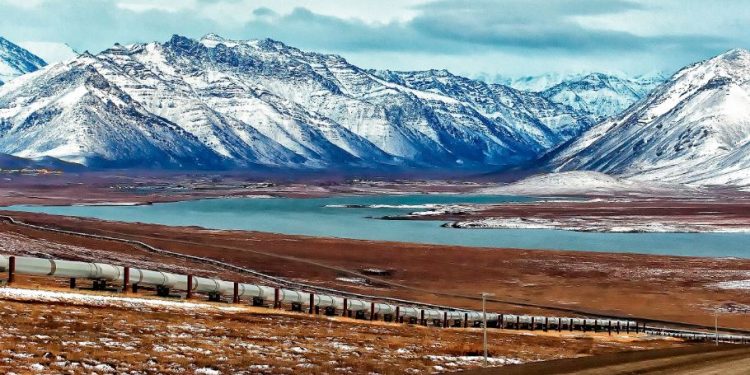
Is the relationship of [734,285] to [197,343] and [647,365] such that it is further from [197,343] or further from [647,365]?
[197,343]

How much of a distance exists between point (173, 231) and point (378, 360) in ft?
495

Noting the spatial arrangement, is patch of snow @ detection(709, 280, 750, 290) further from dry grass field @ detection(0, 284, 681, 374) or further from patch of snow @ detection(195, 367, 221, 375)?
patch of snow @ detection(195, 367, 221, 375)

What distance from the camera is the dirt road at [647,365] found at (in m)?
33.7

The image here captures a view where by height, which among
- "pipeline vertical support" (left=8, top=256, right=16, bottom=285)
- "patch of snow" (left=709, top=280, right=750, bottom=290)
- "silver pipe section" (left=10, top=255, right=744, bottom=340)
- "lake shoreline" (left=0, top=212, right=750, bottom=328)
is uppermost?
"pipeline vertical support" (left=8, top=256, right=16, bottom=285)

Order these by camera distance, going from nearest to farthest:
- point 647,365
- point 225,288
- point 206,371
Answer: point 206,371, point 647,365, point 225,288

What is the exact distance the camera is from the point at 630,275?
413 feet

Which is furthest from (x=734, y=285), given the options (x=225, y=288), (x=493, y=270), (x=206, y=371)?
(x=206, y=371)

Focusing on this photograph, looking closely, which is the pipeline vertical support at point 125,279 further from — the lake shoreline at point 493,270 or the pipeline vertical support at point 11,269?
the lake shoreline at point 493,270

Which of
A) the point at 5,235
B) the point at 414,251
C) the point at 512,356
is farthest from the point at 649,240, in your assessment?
the point at 512,356

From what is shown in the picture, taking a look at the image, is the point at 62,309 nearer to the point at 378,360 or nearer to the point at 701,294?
the point at 378,360

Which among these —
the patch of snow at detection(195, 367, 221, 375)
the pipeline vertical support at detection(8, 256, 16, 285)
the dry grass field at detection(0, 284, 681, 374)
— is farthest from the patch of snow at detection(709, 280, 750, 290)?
the patch of snow at detection(195, 367, 221, 375)

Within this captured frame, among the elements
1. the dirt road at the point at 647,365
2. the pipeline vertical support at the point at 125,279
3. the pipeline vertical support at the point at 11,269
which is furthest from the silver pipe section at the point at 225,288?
the dirt road at the point at 647,365

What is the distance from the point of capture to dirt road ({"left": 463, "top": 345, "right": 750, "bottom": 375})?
33.7 meters

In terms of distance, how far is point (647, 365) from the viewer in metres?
35.6
